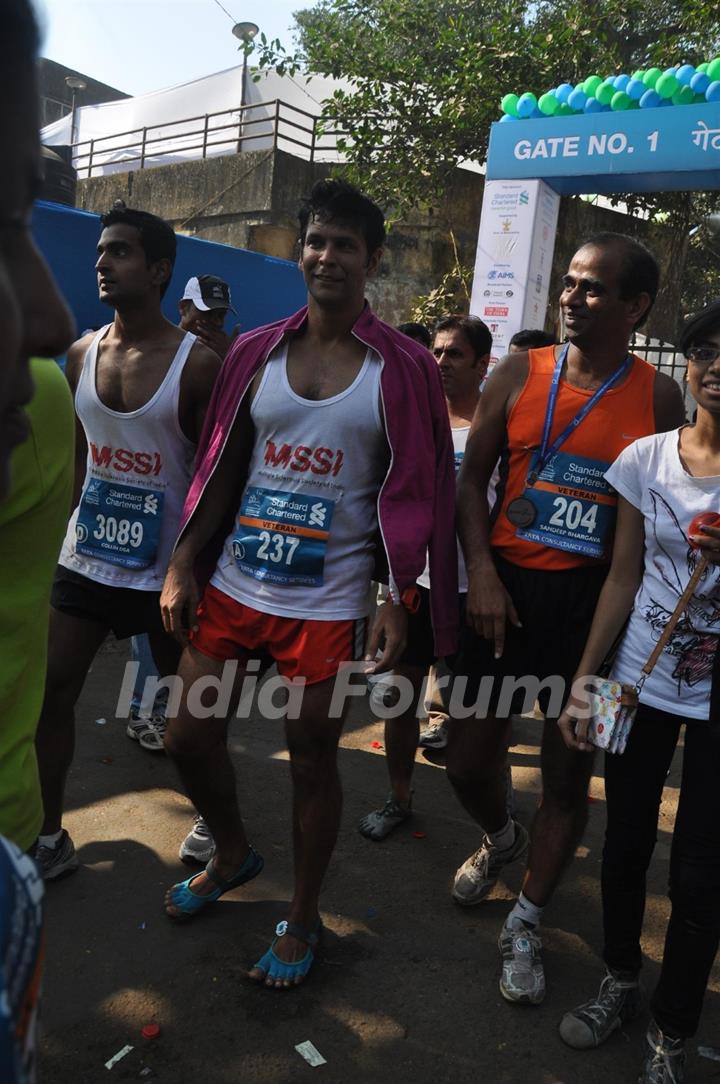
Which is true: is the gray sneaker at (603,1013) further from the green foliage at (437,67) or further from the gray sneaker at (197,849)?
the green foliage at (437,67)

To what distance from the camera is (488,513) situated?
2.86 meters

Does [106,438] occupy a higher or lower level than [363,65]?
lower

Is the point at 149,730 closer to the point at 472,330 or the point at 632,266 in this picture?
the point at 472,330

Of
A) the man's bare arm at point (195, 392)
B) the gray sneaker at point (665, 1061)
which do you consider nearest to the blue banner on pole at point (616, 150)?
the man's bare arm at point (195, 392)

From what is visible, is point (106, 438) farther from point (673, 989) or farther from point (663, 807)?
point (663, 807)

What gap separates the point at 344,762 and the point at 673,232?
1036cm

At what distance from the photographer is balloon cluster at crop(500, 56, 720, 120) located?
702cm

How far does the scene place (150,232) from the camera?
3.38 meters

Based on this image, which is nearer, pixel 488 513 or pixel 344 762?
pixel 488 513

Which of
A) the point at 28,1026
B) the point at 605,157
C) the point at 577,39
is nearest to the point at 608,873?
the point at 28,1026

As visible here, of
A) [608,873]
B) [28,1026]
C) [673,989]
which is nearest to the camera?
[28,1026]

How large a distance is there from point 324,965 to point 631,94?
7196 mm

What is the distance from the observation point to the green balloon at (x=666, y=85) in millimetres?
7145

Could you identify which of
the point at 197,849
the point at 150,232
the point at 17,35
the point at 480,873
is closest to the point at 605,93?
the point at 150,232
